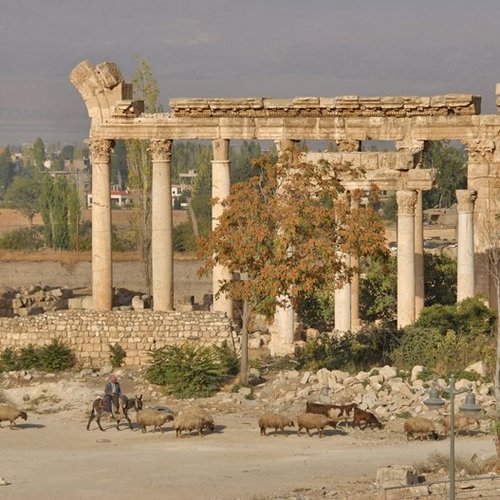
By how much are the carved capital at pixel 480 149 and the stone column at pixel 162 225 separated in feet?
28.7

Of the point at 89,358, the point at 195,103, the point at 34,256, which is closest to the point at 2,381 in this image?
the point at 89,358

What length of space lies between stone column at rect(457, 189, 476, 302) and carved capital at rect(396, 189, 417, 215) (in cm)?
134

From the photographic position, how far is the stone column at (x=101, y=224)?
51.5m

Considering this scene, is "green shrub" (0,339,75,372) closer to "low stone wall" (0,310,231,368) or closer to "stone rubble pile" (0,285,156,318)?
"low stone wall" (0,310,231,368)

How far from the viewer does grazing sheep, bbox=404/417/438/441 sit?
3834cm

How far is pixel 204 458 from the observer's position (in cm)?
3688

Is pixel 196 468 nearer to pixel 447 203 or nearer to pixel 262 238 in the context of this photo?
pixel 262 238

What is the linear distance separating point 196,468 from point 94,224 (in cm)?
1746

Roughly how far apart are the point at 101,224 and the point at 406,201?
9.40 meters

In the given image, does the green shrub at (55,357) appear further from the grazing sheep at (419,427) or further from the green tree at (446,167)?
the green tree at (446,167)

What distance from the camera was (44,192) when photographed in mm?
117062

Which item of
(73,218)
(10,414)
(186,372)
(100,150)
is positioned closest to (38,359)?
(186,372)

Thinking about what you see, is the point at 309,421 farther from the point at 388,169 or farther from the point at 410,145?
the point at 410,145

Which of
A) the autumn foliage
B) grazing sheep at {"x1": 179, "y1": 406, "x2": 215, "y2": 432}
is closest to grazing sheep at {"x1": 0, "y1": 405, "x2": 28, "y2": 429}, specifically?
grazing sheep at {"x1": 179, "y1": 406, "x2": 215, "y2": 432}
